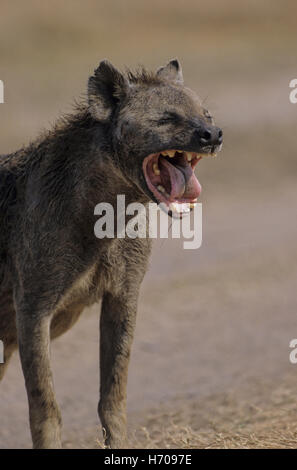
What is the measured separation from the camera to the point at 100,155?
6805 millimetres

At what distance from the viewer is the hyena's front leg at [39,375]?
689 cm

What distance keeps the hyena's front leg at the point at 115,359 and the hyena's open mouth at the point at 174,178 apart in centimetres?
106

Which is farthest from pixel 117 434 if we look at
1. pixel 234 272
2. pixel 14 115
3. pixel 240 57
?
pixel 240 57

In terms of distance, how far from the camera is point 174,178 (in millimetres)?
6422

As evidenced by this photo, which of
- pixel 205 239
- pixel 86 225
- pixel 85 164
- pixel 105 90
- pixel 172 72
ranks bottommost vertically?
pixel 86 225

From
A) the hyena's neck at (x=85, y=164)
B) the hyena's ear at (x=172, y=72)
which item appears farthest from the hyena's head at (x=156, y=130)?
the hyena's ear at (x=172, y=72)

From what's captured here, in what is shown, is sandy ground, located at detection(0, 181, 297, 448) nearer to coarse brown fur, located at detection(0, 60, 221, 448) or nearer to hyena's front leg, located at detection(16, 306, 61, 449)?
coarse brown fur, located at detection(0, 60, 221, 448)

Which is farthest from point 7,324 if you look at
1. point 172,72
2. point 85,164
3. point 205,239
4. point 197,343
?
point 205,239

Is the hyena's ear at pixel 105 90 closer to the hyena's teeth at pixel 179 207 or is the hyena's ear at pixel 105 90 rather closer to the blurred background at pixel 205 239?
the hyena's teeth at pixel 179 207

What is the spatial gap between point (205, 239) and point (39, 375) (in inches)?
361

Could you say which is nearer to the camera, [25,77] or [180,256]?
[180,256]

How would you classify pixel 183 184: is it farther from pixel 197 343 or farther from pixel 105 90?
pixel 197 343

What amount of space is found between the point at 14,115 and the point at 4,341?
42.9 ft
